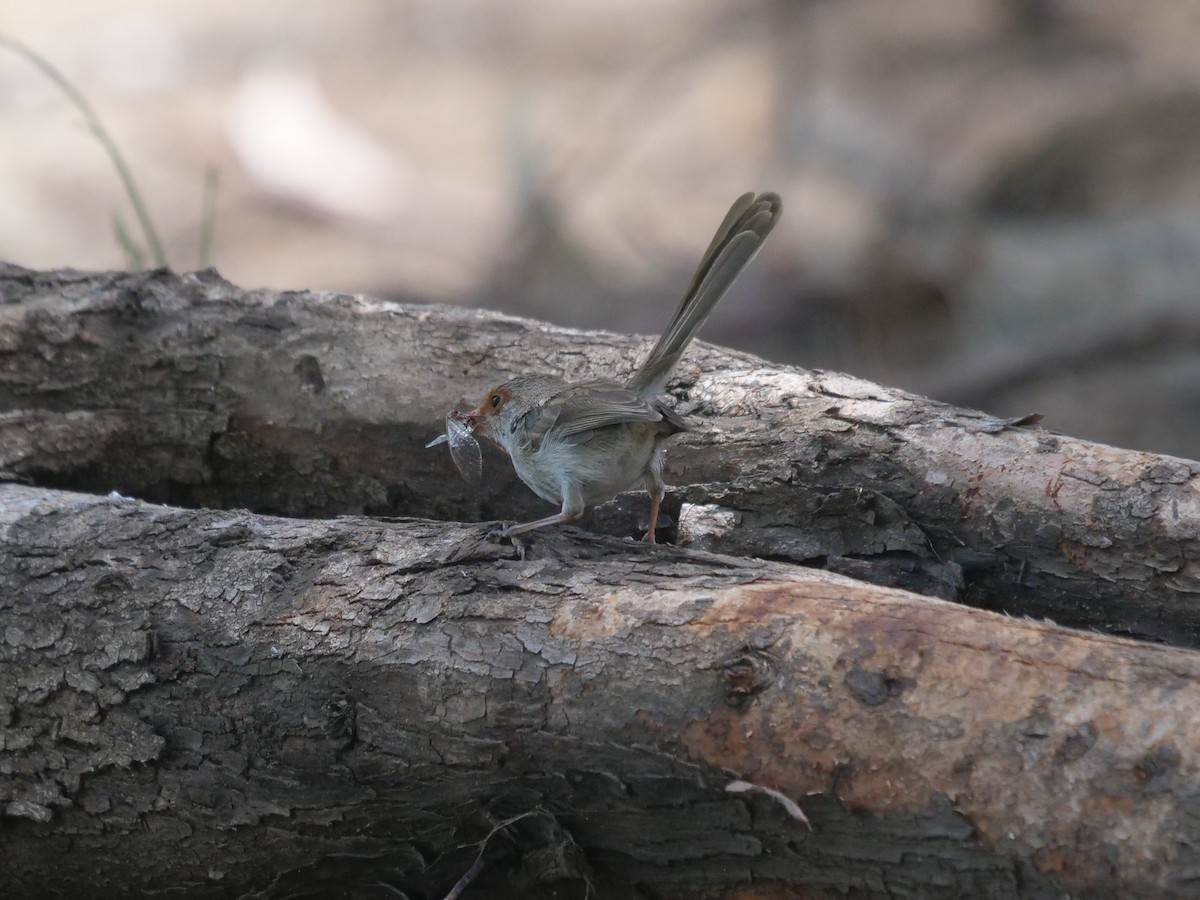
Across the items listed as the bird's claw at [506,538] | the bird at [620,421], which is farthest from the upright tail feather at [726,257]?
the bird's claw at [506,538]

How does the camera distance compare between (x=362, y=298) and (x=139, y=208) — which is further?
(x=139, y=208)

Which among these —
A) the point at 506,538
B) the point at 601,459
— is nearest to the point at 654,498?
the point at 601,459

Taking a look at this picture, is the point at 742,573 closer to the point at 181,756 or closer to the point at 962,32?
the point at 181,756

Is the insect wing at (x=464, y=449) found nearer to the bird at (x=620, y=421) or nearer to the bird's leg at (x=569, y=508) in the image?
the bird at (x=620, y=421)

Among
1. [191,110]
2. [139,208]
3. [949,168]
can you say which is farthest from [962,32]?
[139,208]

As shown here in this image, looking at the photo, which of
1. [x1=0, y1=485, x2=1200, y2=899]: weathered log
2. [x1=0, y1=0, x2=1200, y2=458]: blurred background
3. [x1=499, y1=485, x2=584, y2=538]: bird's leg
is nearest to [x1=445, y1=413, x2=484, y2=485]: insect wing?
[x1=499, y1=485, x2=584, y2=538]: bird's leg

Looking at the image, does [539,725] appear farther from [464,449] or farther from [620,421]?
[464,449]
